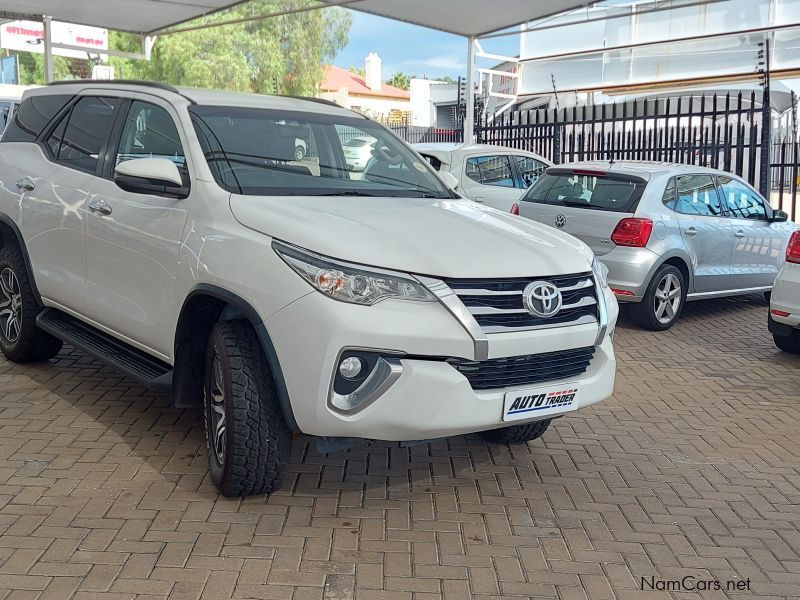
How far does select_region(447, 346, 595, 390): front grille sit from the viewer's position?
3830mm

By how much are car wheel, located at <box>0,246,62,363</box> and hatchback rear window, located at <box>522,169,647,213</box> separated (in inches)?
200

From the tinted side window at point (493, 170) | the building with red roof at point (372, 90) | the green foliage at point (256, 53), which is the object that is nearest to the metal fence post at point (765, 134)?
the tinted side window at point (493, 170)

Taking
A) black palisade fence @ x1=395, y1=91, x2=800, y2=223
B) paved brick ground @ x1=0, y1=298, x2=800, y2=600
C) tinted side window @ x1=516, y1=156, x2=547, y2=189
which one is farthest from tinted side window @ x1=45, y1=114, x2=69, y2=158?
black palisade fence @ x1=395, y1=91, x2=800, y2=223

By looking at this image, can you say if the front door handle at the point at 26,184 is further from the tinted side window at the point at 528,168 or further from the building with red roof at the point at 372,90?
the building with red roof at the point at 372,90

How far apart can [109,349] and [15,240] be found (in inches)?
65.4

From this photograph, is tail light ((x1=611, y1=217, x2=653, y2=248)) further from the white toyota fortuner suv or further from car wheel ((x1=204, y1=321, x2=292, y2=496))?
car wheel ((x1=204, y1=321, x2=292, y2=496))

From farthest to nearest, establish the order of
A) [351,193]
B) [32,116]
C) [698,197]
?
[698,197], [32,116], [351,193]

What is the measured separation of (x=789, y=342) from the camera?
7.77m

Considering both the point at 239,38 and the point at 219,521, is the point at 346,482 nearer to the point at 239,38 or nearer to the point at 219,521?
the point at 219,521

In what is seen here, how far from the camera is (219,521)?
3.99 m

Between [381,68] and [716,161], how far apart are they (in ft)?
217

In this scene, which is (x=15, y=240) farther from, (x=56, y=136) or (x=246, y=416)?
(x=246, y=416)

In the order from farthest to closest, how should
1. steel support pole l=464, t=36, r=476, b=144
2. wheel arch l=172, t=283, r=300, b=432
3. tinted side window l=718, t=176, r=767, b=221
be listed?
steel support pole l=464, t=36, r=476, b=144 < tinted side window l=718, t=176, r=767, b=221 < wheel arch l=172, t=283, r=300, b=432

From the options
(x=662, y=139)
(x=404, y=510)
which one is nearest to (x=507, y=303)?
(x=404, y=510)
